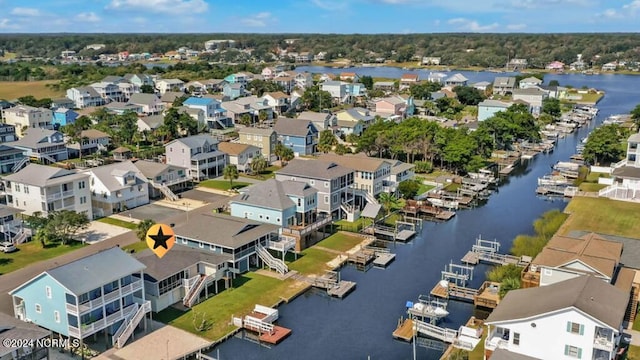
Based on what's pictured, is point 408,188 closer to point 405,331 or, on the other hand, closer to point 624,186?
point 624,186

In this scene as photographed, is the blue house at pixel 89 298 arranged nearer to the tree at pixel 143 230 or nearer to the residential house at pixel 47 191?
the tree at pixel 143 230

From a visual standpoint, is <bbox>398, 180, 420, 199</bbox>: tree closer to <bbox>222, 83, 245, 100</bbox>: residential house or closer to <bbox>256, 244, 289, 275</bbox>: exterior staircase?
<bbox>256, 244, 289, 275</bbox>: exterior staircase

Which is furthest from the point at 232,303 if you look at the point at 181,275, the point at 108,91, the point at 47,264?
the point at 108,91

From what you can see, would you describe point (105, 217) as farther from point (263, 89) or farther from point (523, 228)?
point (263, 89)

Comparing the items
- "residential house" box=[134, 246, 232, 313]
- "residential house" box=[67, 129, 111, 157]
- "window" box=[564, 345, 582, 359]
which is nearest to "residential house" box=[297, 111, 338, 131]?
"residential house" box=[67, 129, 111, 157]

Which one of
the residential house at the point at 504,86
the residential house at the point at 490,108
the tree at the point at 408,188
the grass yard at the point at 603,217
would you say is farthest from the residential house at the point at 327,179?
the residential house at the point at 504,86
